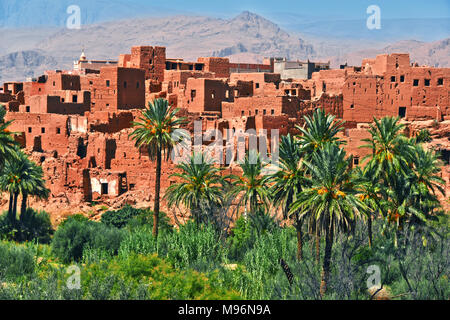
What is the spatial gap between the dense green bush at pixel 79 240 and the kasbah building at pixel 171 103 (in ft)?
21.0

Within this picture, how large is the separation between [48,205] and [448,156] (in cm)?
2660

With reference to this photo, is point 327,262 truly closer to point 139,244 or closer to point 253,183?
point 253,183

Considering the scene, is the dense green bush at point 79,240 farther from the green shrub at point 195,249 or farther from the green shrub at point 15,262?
the green shrub at point 15,262

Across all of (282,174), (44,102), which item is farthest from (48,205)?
(282,174)

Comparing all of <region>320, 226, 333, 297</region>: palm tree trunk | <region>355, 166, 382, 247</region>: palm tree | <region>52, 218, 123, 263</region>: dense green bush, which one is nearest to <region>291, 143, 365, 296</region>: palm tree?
<region>320, 226, 333, 297</region>: palm tree trunk

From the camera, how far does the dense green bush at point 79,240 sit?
145ft

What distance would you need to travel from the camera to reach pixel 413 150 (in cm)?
4416

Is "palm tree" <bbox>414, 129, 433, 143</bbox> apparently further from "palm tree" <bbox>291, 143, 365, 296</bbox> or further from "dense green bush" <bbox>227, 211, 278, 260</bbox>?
"palm tree" <bbox>291, 143, 365, 296</bbox>

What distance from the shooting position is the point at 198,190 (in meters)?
45.4

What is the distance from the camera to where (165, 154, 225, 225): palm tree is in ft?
149

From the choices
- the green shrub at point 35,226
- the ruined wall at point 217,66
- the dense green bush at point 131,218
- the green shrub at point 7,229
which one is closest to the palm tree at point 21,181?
the green shrub at point 7,229

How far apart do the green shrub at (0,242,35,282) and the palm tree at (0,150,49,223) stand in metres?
9.33

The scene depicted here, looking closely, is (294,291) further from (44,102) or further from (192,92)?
(44,102)
